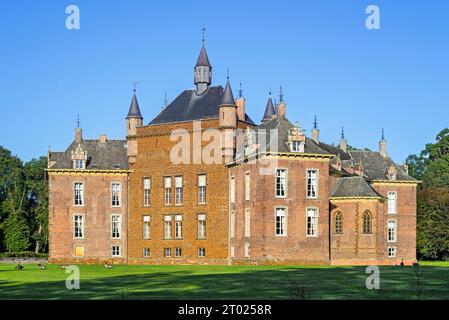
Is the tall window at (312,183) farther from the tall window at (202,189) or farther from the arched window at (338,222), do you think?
the tall window at (202,189)

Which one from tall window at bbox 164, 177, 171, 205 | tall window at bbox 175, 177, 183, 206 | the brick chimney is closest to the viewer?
Answer: tall window at bbox 175, 177, 183, 206

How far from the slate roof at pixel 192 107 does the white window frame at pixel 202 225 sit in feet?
27.1

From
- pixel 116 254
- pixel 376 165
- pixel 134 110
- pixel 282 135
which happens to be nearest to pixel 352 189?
pixel 282 135

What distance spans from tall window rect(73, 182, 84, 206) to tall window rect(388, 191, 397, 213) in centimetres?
2861

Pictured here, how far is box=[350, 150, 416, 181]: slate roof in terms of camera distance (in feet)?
241

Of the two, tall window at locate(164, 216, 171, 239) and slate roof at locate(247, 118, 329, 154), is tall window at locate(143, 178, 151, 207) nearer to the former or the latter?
tall window at locate(164, 216, 171, 239)

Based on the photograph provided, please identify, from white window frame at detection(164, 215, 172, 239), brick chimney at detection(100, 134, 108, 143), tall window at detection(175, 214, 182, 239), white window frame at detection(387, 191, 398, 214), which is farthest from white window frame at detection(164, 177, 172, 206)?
white window frame at detection(387, 191, 398, 214)

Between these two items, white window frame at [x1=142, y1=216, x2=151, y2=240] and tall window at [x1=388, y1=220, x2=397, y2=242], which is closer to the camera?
white window frame at [x1=142, y1=216, x2=151, y2=240]

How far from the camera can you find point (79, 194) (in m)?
69.6

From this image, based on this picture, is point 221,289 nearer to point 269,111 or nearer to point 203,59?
point 203,59

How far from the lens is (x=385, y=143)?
77.6 meters

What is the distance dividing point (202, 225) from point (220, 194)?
3.42m

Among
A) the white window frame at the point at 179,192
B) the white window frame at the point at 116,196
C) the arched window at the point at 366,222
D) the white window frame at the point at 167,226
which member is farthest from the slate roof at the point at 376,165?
the white window frame at the point at 116,196
